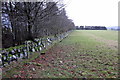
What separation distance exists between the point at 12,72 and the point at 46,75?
4.35 ft

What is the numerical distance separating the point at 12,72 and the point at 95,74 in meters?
3.12

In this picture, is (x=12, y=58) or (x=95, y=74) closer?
(x=95, y=74)

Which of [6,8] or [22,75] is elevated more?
[6,8]

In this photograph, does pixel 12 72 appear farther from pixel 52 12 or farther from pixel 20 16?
pixel 52 12

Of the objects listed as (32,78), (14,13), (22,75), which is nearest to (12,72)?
(22,75)

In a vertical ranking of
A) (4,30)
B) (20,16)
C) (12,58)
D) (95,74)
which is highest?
(20,16)

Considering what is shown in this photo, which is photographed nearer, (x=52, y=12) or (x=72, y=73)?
(x=72, y=73)

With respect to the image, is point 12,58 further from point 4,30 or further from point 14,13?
point 4,30

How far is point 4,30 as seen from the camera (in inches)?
329

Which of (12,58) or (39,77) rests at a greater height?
(12,58)

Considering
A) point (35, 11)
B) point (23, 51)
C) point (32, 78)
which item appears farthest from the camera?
point (35, 11)

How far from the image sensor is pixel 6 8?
7.16 m

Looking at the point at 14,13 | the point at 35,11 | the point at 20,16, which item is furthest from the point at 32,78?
the point at 14,13

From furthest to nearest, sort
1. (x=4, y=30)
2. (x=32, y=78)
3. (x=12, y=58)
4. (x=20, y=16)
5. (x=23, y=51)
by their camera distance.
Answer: (x=4, y=30) < (x=20, y=16) < (x=23, y=51) < (x=12, y=58) < (x=32, y=78)
